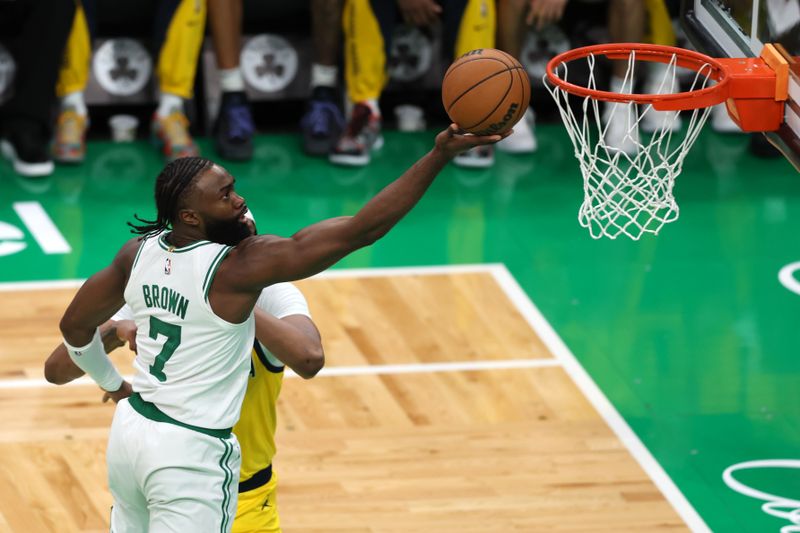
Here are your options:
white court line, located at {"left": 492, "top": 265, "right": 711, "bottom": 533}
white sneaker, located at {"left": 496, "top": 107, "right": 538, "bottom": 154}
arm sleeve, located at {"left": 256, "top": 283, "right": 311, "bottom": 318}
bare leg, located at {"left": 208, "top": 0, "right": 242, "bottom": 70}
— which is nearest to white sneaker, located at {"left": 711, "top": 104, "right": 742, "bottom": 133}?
white sneaker, located at {"left": 496, "top": 107, "right": 538, "bottom": 154}

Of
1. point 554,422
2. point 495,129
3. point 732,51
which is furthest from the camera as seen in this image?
point 554,422

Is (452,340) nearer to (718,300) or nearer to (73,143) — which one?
(718,300)

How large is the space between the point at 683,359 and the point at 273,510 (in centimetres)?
302

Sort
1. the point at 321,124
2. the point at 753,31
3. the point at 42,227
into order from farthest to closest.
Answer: the point at 321,124 < the point at 42,227 < the point at 753,31

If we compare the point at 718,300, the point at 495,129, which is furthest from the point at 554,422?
the point at 495,129

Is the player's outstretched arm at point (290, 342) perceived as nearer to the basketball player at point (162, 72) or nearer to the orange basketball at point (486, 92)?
the orange basketball at point (486, 92)

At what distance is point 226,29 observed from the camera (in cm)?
906

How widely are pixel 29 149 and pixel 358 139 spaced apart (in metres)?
1.98

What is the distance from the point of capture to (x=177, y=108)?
9.13m

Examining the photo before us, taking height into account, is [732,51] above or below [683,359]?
above

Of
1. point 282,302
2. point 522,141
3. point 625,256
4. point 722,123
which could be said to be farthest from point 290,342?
point 722,123

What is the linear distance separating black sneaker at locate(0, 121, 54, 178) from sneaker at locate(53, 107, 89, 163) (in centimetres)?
13

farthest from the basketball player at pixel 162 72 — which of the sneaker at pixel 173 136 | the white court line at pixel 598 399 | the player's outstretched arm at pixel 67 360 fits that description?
the player's outstretched arm at pixel 67 360

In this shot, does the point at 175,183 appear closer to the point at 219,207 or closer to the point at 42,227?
the point at 219,207
